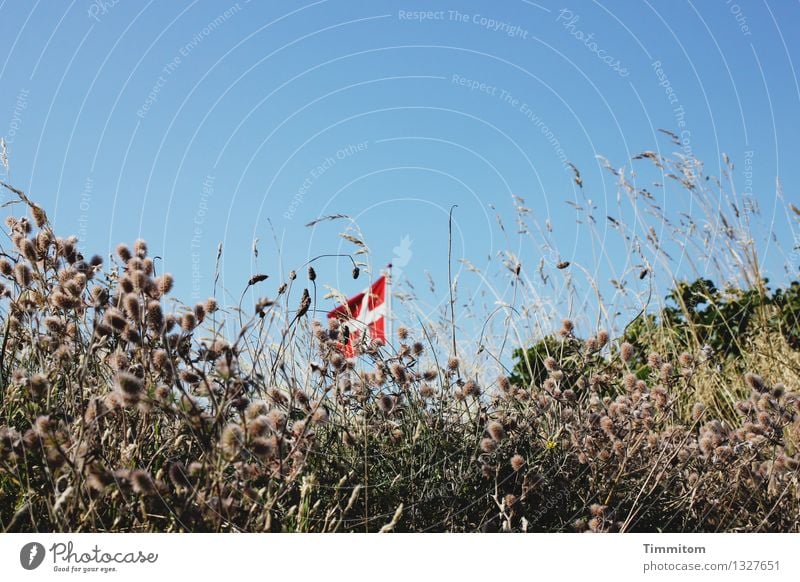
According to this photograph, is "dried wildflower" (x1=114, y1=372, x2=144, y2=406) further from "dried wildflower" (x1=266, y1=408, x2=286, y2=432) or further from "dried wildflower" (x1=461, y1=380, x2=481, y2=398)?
"dried wildflower" (x1=461, y1=380, x2=481, y2=398)

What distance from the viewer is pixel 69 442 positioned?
6.61 ft

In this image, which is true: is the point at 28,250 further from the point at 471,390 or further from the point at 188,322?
the point at 471,390

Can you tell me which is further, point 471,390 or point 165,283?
point 471,390

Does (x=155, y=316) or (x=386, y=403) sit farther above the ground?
(x=155, y=316)

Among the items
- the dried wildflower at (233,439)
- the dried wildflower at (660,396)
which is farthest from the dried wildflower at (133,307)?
the dried wildflower at (660,396)

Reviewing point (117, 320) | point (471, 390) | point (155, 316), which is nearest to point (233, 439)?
point (155, 316)

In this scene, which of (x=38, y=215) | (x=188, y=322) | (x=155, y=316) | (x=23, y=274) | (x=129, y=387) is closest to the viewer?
(x=129, y=387)

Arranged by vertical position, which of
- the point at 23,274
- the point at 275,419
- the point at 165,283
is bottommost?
the point at 275,419

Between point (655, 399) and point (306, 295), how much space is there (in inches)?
45.5
